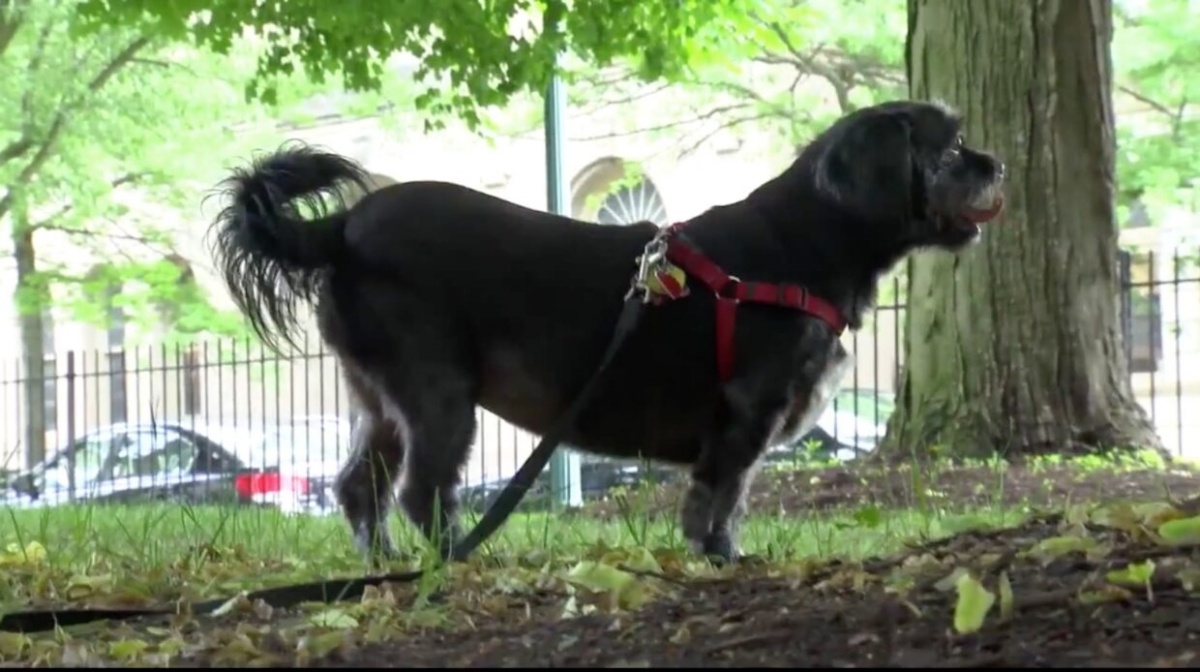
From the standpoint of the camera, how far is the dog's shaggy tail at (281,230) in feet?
17.7

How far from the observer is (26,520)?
353 inches

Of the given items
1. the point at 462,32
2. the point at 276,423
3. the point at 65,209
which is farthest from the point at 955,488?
the point at 65,209

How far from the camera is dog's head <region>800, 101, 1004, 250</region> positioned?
5637mm

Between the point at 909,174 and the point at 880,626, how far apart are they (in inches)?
126

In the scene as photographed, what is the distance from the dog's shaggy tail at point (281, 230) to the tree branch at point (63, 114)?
50.8ft

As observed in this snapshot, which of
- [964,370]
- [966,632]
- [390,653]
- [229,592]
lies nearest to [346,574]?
[229,592]

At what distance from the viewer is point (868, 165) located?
18.5 feet

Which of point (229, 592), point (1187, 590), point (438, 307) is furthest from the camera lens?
point (438, 307)

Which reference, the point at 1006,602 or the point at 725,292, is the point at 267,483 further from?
the point at 1006,602

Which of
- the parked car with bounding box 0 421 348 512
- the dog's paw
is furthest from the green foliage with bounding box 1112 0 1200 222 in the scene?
the dog's paw

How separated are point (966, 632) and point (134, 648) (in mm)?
1856

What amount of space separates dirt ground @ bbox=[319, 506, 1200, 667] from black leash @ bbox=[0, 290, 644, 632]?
0.69m

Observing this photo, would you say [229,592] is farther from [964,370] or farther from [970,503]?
[964,370]

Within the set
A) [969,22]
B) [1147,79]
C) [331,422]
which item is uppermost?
[1147,79]
